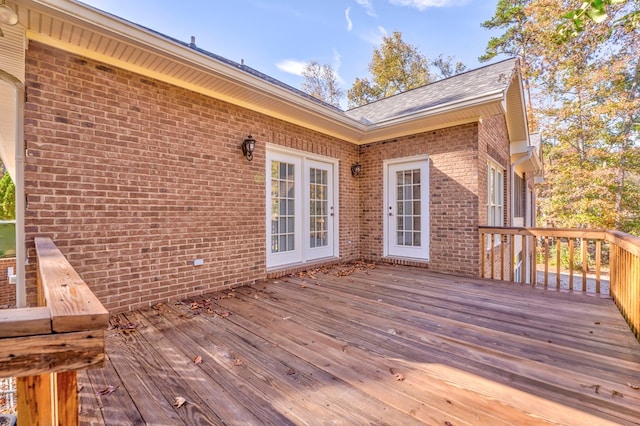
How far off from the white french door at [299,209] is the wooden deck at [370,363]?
5.10 feet

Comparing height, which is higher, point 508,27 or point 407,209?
point 508,27

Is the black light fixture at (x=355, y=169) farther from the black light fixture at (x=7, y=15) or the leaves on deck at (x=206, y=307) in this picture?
the black light fixture at (x=7, y=15)

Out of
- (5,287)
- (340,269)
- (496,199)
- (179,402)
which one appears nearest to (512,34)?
(496,199)

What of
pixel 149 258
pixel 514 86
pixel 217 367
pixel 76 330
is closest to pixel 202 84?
pixel 149 258

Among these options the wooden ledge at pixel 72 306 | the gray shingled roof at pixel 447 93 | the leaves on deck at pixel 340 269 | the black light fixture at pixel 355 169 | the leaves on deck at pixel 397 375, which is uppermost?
the gray shingled roof at pixel 447 93

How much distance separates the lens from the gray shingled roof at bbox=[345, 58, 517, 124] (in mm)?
4914

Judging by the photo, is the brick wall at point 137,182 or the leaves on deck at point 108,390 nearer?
the leaves on deck at point 108,390

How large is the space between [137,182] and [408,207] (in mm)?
4577

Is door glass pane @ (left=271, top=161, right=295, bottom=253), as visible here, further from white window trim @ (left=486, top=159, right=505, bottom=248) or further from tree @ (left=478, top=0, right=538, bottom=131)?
tree @ (left=478, top=0, right=538, bottom=131)

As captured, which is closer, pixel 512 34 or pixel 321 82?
pixel 512 34

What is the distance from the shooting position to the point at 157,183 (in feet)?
11.4

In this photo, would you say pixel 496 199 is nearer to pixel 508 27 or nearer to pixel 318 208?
pixel 318 208

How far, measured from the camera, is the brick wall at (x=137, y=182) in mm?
2797

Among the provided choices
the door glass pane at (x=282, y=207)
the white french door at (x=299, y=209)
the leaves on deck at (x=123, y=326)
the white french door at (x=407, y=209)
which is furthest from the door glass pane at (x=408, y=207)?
the leaves on deck at (x=123, y=326)
